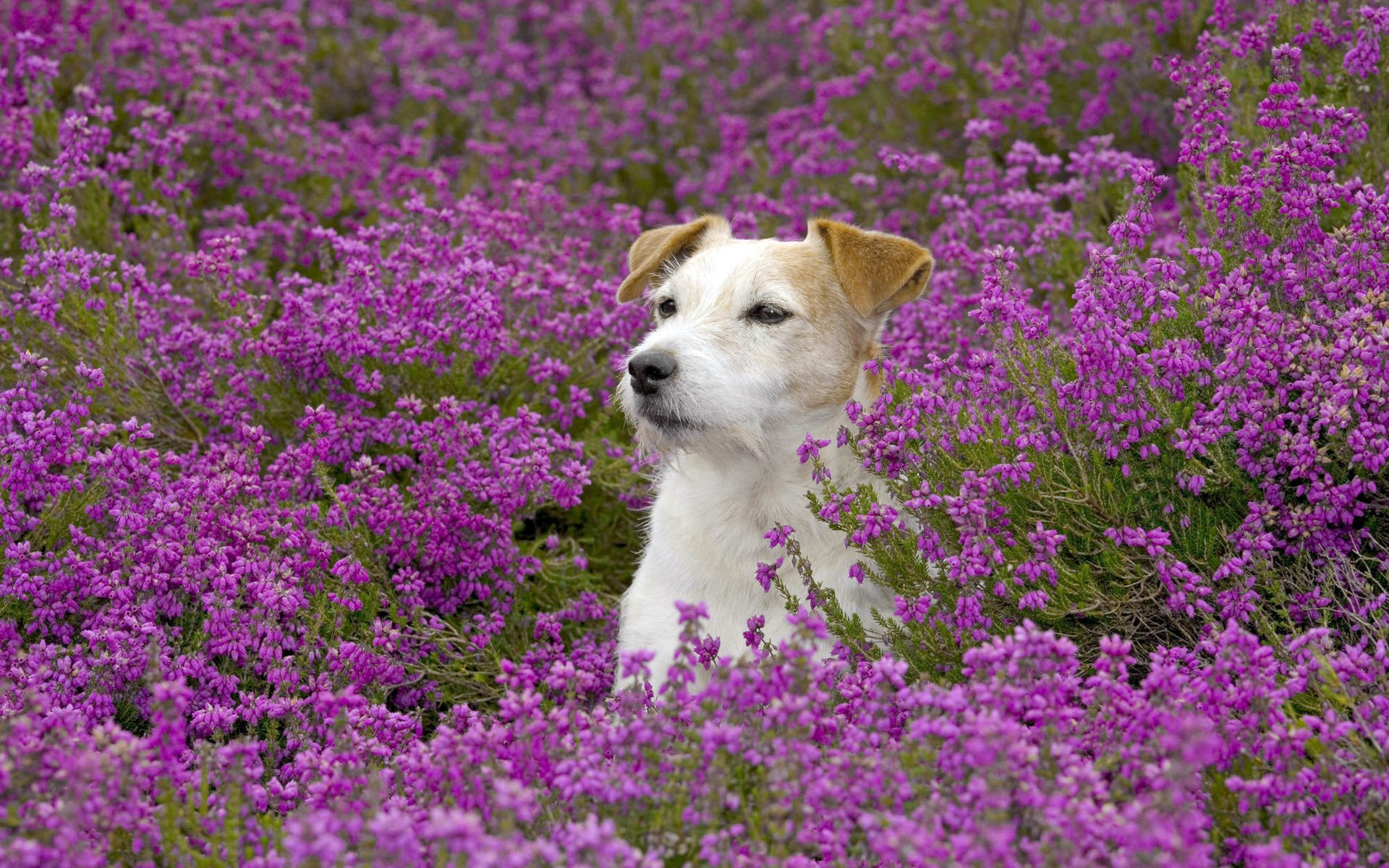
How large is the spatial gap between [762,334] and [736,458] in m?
0.40

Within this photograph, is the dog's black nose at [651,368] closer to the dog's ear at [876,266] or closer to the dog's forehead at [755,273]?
the dog's forehead at [755,273]

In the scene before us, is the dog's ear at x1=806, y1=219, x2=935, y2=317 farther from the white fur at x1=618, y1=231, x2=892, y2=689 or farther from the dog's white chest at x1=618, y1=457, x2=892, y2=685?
the dog's white chest at x1=618, y1=457, x2=892, y2=685

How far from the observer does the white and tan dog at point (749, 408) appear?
3807 mm

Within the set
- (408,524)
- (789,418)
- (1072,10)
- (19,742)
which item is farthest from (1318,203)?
(1072,10)

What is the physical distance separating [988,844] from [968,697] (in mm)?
478

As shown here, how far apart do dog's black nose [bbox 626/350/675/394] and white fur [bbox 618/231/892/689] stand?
0.03 metres

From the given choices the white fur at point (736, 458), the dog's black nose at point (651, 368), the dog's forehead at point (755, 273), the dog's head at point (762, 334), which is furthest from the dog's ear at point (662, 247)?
the dog's black nose at point (651, 368)

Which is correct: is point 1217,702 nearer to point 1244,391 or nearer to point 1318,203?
point 1244,391

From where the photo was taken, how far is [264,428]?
4.70m

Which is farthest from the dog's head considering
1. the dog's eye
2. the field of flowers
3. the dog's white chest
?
the field of flowers

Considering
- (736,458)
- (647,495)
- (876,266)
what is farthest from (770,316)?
(647,495)

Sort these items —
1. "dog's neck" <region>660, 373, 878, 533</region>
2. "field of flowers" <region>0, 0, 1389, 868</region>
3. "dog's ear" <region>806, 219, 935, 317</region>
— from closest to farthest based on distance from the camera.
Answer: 1. "field of flowers" <region>0, 0, 1389, 868</region>
2. "dog's neck" <region>660, 373, 878, 533</region>
3. "dog's ear" <region>806, 219, 935, 317</region>

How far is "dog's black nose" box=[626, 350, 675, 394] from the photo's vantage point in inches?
148

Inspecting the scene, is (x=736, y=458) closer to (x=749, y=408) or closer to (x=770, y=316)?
(x=749, y=408)
